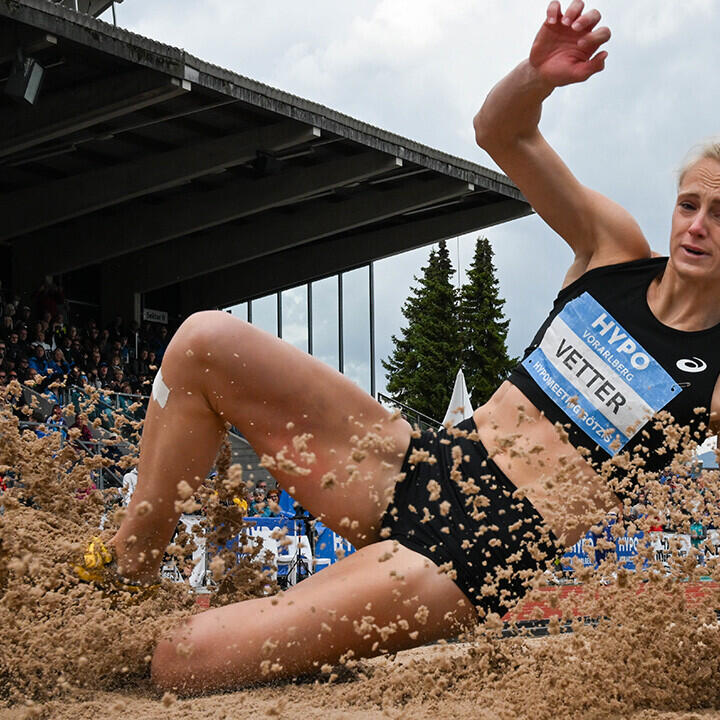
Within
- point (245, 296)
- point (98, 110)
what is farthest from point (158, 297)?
point (98, 110)

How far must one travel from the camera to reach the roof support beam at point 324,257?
24062 millimetres

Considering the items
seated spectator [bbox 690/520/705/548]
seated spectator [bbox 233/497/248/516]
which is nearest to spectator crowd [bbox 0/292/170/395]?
seated spectator [bbox 233/497/248/516]

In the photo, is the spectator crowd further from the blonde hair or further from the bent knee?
the blonde hair

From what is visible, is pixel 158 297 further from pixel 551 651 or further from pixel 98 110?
pixel 551 651

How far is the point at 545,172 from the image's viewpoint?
344 cm

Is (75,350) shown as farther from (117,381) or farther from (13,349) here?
(13,349)

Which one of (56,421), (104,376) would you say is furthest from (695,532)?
(104,376)

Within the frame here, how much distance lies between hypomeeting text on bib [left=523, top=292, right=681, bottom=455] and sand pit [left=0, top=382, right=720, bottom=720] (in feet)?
1.43

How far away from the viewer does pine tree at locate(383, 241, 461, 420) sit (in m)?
42.8

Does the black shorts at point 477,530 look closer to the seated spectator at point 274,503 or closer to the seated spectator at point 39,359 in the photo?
the seated spectator at point 274,503

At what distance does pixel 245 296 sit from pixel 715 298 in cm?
2398

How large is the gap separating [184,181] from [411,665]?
16.9 metres

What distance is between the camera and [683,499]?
318 centimetres

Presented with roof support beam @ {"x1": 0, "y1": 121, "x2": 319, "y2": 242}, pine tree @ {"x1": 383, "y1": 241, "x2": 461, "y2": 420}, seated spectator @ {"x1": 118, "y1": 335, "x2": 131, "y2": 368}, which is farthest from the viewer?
pine tree @ {"x1": 383, "y1": 241, "x2": 461, "y2": 420}
